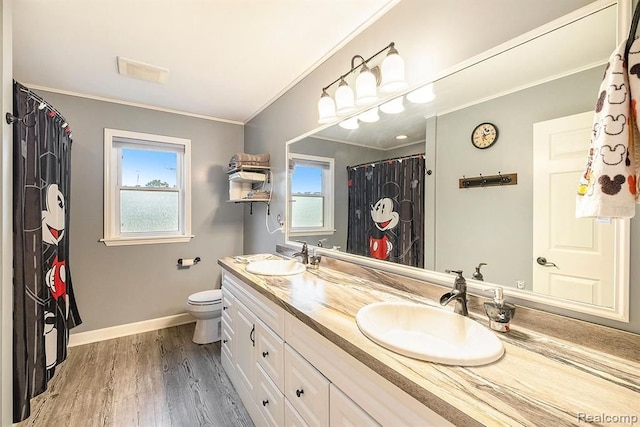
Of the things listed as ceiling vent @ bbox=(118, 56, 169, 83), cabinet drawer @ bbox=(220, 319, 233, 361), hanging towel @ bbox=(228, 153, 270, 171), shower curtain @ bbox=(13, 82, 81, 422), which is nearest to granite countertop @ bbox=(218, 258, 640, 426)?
cabinet drawer @ bbox=(220, 319, 233, 361)

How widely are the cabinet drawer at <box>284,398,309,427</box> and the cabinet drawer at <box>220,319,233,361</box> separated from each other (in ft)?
2.78

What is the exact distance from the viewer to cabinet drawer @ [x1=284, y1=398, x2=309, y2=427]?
3.63 ft

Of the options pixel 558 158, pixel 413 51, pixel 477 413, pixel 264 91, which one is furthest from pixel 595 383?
pixel 264 91

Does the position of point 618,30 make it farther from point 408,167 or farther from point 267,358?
point 267,358

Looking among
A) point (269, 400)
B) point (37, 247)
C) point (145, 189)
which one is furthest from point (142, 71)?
point (269, 400)

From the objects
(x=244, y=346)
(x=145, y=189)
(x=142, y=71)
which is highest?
(x=142, y=71)

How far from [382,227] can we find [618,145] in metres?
1.02

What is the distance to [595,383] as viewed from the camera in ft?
2.10

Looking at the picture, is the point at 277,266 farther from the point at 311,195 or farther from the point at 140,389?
the point at 140,389

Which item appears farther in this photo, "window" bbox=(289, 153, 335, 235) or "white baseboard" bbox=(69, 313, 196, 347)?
"white baseboard" bbox=(69, 313, 196, 347)

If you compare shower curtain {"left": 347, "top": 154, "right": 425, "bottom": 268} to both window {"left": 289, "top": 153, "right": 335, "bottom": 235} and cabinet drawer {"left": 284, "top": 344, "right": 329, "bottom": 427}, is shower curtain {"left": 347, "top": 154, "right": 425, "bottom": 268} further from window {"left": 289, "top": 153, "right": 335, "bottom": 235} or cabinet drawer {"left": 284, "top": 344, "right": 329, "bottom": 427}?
cabinet drawer {"left": 284, "top": 344, "right": 329, "bottom": 427}

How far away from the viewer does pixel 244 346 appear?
5.50 ft

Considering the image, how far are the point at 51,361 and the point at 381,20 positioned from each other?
2955mm

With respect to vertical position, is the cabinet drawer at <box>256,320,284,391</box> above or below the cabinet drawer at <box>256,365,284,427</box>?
above
